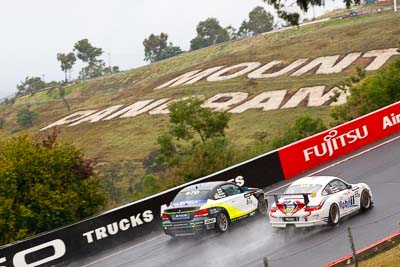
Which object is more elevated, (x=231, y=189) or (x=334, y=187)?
(x=231, y=189)

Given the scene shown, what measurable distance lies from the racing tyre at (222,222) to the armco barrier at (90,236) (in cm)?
357

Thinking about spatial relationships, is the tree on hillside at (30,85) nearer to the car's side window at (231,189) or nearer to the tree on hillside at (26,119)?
the tree on hillside at (26,119)

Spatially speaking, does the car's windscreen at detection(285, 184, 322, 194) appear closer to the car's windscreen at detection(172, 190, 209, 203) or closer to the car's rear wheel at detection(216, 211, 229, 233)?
the car's rear wheel at detection(216, 211, 229, 233)

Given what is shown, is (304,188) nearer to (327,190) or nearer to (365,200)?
(327,190)

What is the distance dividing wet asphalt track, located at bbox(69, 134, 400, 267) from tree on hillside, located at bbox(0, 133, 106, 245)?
3.85m

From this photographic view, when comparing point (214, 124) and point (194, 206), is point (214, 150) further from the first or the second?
point (194, 206)

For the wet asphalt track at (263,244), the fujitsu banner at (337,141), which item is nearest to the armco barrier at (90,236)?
the wet asphalt track at (263,244)

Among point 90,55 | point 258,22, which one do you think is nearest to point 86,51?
point 90,55

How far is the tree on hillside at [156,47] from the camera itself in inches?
7579

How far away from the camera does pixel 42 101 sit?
140 meters

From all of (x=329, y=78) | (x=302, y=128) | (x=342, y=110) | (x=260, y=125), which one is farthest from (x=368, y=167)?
(x=329, y=78)

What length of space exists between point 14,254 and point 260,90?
6762 cm

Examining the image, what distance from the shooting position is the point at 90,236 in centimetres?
2133

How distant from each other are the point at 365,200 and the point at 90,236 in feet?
28.7
